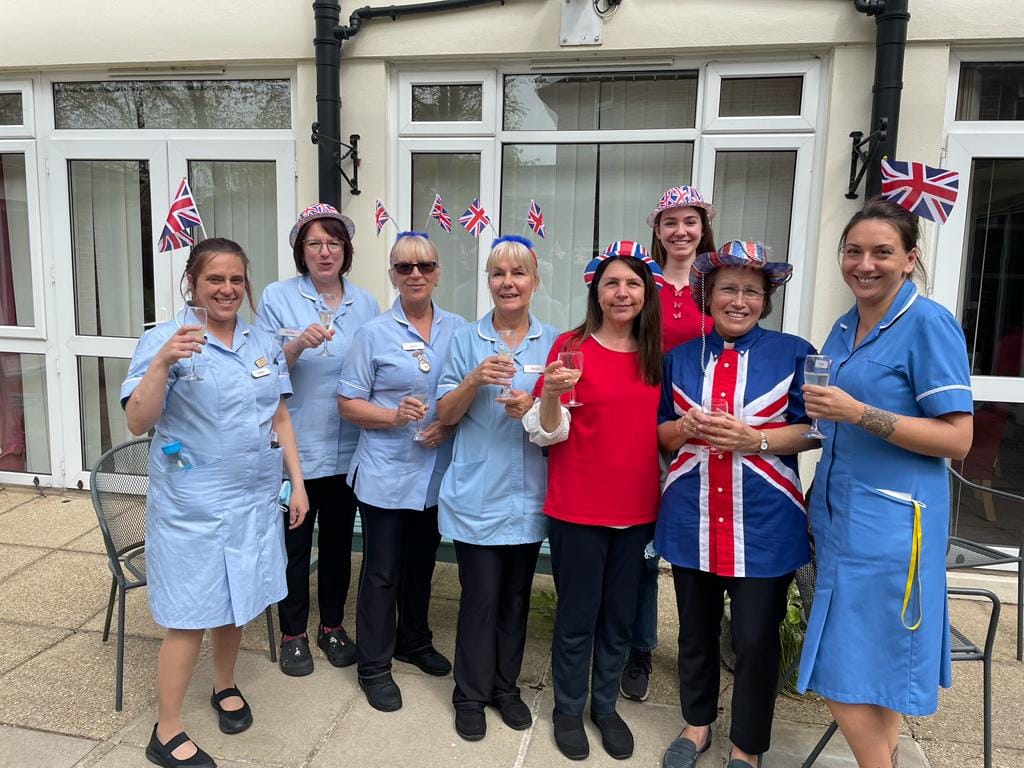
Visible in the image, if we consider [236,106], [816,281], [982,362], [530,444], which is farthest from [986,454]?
[236,106]

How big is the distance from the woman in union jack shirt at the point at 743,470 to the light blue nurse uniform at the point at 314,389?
1.49 metres

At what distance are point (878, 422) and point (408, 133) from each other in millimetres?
3776

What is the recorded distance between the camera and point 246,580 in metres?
2.53

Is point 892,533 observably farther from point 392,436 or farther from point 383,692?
point 383,692

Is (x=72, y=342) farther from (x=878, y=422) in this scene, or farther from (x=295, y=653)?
(x=878, y=422)

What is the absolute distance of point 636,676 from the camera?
3.12 metres

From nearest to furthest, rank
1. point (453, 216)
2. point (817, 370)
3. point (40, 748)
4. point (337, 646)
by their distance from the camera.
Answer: point (817, 370), point (40, 748), point (337, 646), point (453, 216)

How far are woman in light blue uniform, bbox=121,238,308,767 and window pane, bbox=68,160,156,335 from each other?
3.44m

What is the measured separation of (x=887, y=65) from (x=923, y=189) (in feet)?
7.10

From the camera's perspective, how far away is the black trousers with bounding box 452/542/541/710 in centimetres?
273

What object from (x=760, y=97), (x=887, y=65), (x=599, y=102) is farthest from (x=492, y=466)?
(x=887, y=65)

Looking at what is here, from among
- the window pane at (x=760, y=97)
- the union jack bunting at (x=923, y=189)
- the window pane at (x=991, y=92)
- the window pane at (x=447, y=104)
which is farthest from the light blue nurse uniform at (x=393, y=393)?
the window pane at (x=991, y=92)

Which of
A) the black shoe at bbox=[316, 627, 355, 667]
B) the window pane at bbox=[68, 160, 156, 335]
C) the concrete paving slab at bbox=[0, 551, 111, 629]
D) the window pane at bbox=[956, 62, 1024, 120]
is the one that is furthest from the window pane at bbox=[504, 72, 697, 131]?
the concrete paving slab at bbox=[0, 551, 111, 629]

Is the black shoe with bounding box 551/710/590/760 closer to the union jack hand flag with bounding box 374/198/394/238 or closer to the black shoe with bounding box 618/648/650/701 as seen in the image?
the black shoe with bounding box 618/648/650/701
